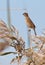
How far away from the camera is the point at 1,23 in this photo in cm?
35

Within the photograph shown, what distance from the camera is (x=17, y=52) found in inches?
13.9

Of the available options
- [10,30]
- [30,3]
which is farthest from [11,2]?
[10,30]

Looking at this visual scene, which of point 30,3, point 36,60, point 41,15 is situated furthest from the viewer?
point 30,3

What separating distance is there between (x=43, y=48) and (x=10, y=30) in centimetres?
7

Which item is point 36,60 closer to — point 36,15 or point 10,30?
point 10,30

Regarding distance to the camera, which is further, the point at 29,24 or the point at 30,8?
the point at 30,8

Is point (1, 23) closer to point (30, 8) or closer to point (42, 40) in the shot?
point (42, 40)

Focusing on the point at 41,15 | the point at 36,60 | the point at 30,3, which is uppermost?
the point at 30,3

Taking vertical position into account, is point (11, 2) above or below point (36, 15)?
above

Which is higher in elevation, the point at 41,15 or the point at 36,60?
the point at 41,15

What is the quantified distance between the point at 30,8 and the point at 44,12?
15 centimetres

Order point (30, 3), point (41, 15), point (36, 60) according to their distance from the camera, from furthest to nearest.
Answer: point (30, 3), point (41, 15), point (36, 60)

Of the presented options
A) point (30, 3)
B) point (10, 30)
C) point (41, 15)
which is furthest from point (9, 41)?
point (30, 3)

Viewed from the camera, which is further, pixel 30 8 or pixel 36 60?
pixel 30 8
